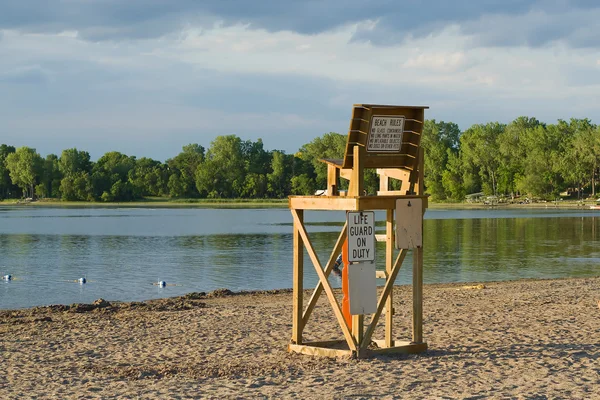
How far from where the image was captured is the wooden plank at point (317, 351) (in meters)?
9.70

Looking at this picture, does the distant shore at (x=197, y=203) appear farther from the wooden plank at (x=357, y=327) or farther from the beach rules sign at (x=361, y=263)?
the beach rules sign at (x=361, y=263)

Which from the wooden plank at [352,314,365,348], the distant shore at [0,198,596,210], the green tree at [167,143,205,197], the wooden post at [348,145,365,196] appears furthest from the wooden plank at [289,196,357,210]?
the green tree at [167,143,205,197]

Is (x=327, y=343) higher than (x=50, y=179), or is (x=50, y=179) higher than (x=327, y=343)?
(x=50, y=179)

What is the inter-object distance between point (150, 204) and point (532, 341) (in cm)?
16216

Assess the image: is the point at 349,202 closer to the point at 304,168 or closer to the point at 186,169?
the point at 304,168

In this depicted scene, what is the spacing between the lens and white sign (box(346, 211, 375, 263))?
9.29 meters

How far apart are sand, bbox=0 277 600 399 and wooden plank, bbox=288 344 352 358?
0.45 feet

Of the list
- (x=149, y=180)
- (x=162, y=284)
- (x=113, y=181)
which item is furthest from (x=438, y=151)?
(x=162, y=284)

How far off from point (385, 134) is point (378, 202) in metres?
0.81

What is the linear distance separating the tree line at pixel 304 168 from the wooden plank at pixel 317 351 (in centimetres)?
11045

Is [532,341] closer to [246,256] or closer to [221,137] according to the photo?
[246,256]

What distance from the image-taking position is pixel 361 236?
9.34 m

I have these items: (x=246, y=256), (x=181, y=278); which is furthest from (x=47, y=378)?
(x=246, y=256)

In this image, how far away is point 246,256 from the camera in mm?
38000
